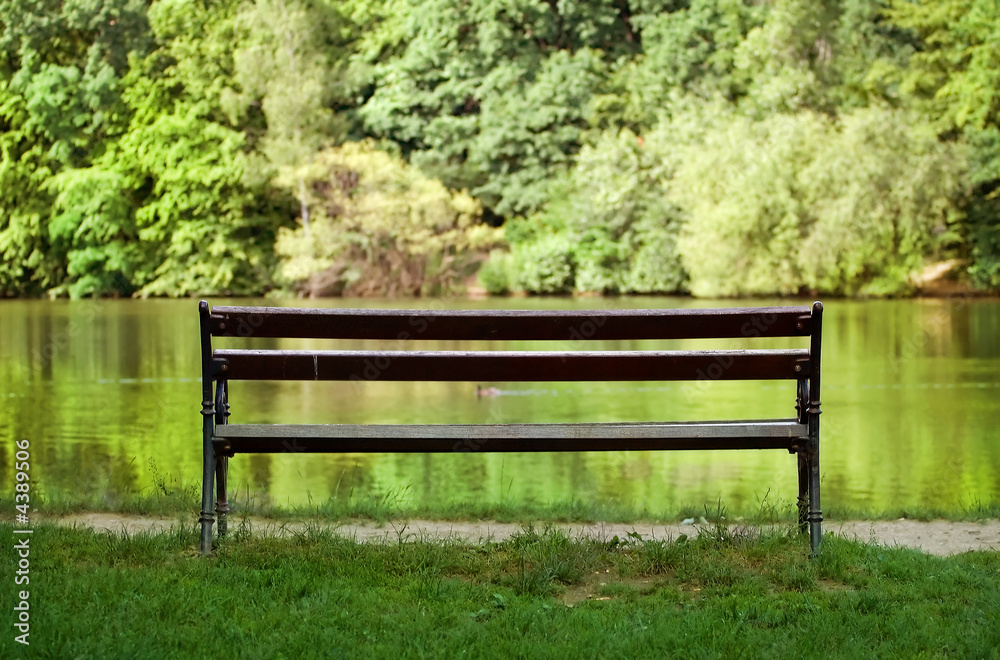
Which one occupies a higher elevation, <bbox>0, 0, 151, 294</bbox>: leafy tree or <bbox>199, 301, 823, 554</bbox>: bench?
<bbox>0, 0, 151, 294</bbox>: leafy tree

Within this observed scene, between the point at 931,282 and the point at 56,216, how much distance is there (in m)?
24.2

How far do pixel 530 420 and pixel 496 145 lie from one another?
2333cm

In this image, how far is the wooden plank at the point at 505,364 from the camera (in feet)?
12.7

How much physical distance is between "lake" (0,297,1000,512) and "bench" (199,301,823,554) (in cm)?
189

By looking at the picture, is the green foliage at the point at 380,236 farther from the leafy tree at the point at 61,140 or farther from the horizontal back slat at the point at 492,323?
the horizontal back slat at the point at 492,323

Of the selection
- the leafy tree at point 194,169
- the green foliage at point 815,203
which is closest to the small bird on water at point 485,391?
the green foliage at point 815,203

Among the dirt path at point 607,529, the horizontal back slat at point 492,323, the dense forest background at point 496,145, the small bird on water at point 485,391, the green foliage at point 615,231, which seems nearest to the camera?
the horizontal back slat at point 492,323

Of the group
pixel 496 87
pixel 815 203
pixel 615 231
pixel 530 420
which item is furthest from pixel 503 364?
pixel 496 87

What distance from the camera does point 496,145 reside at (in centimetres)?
3291

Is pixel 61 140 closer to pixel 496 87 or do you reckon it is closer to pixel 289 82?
pixel 289 82

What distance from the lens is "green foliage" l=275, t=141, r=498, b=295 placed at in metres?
30.8

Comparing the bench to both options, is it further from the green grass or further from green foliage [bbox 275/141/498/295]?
green foliage [bbox 275/141/498/295]

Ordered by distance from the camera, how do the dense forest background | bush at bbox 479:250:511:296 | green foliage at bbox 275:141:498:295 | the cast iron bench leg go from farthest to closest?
green foliage at bbox 275:141:498:295
bush at bbox 479:250:511:296
the dense forest background
the cast iron bench leg

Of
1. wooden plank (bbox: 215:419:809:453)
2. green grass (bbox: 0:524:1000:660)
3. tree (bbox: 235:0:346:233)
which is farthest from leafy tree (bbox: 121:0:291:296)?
green grass (bbox: 0:524:1000:660)
